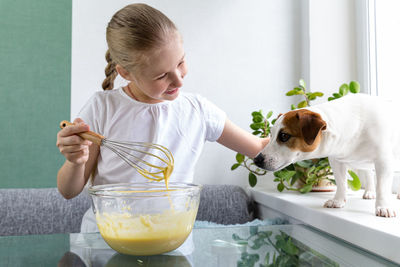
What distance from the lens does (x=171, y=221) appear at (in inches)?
21.8

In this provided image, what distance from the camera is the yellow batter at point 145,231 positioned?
54 centimetres

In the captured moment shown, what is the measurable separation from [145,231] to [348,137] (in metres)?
0.54

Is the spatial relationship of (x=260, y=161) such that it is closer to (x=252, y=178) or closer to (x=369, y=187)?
(x=369, y=187)

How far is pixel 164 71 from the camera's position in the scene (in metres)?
0.86

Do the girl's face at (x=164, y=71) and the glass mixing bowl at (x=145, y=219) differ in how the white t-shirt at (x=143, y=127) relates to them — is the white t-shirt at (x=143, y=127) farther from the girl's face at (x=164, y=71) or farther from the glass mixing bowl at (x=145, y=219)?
the glass mixing bowl at (x=145, y=219)

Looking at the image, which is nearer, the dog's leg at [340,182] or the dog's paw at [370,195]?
the dog's leg at [340,182]

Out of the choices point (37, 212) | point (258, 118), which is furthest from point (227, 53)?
point (37, 212)

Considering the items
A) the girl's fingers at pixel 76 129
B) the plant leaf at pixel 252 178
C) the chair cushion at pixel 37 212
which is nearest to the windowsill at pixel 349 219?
the plant leaf at pixel 252 178

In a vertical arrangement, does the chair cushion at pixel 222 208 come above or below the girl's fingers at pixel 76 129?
below

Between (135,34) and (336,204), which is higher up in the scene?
(135,34)

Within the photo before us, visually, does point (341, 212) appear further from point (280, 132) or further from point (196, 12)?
point (196, 12)

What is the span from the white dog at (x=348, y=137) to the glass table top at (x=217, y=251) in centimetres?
18

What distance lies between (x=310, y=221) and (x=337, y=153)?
22 centimetres

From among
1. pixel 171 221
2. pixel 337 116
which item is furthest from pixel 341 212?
pixel 171 221
